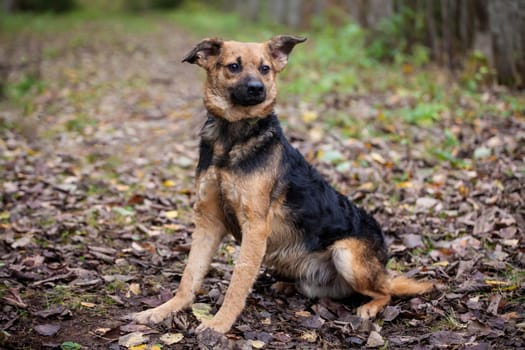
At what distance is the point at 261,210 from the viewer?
4277 millimetres

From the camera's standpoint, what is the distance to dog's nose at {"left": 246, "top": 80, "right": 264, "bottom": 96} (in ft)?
14.5

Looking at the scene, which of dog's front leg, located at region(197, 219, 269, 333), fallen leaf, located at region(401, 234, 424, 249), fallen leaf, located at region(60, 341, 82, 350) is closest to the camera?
fallen leaf, located at region(60, 341, 82, 350)

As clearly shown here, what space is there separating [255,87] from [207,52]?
0.62 metres

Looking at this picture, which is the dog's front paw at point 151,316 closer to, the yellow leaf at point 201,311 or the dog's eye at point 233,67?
the yellow leaf at point 201,311

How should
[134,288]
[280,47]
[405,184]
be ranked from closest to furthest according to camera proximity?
[134,288] < [280,47] < [405,184]

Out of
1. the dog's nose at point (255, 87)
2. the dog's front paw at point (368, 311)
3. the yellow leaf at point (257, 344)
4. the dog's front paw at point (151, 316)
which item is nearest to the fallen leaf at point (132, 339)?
the dog's front paw at point (151, 316)

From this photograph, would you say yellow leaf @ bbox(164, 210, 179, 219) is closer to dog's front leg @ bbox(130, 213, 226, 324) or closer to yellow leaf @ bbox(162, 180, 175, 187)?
yellow leaf @ bbox(162, 180, 175, 187)

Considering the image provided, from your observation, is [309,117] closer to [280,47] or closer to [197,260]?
[280,47]

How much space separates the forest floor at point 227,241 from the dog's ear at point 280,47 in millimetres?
2059

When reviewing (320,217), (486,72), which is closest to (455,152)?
(486,72)

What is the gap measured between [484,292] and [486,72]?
21.0ft

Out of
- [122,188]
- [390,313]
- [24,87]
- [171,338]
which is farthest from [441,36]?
[171,338]

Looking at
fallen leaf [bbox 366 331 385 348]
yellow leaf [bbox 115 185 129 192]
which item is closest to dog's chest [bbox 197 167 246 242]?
fallen leaf [bbox 366 331 385 348]

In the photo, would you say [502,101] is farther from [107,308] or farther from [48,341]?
[48,341]
